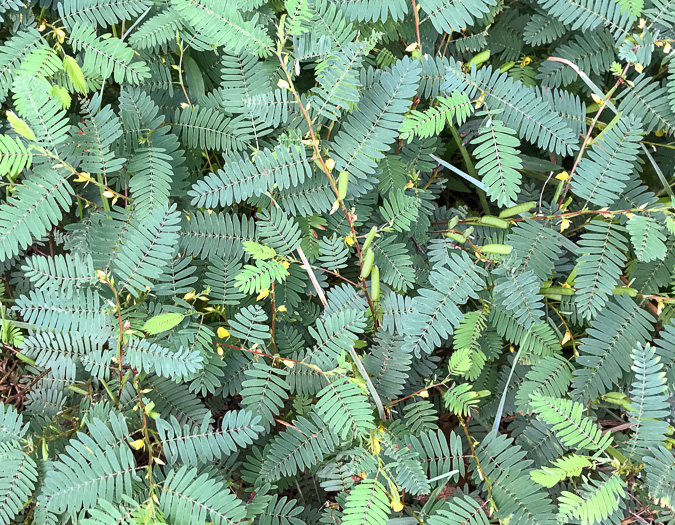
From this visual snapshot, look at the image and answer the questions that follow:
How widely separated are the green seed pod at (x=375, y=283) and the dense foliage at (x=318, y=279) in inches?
0.9

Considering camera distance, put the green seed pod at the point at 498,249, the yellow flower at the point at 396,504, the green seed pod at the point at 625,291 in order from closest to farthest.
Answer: the yellow flower at the point at 396,504, the green seed pod at the point at 498,249, the green seed pod at the point at 625,291

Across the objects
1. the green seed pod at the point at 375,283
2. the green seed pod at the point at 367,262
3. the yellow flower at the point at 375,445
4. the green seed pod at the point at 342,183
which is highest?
the green seed pod at the point at 342,183

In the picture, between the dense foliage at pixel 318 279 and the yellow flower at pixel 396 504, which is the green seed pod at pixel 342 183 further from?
the yellow flower at pixel 396 504

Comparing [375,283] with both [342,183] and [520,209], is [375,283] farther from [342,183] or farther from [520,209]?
[520,209]

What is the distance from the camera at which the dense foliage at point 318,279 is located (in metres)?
1.65

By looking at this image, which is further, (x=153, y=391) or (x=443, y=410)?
(x=443, y=410)

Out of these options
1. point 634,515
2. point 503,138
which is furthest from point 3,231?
point 634,515

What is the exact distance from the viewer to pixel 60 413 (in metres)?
1.84

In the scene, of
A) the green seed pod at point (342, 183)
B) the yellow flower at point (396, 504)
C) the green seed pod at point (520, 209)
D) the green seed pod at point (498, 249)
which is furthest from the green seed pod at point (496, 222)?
the yellow flower at point (396, 504)

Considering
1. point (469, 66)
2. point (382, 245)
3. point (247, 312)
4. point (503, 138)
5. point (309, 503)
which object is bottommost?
point (309, 503)

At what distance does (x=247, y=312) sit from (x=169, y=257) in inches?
12.3

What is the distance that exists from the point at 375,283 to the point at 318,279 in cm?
23

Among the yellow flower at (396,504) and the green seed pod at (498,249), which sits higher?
the green seed pod at (498,249)

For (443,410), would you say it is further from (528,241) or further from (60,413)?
(60,413)
